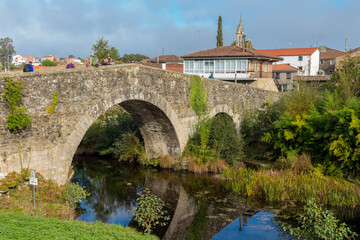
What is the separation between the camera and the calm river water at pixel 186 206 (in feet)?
34.7

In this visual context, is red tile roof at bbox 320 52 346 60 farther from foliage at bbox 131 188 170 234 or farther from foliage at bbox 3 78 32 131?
foliage at bbox 3 78 32 131

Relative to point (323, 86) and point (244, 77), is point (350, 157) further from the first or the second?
point (244, 77)

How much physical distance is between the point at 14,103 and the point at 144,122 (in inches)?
339

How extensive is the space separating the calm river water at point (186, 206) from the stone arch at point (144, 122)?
1464mm

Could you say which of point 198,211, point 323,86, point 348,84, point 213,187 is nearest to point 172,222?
point 198,211

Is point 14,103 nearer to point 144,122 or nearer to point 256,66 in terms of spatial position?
point 144,122

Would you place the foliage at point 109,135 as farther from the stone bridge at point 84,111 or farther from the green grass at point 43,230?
the green grass at point 43,230

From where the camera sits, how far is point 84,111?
1146cm

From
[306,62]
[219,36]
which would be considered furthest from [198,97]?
[306,62]

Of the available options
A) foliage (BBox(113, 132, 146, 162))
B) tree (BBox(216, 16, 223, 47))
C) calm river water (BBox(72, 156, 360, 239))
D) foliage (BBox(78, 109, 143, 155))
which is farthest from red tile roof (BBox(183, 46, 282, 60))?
calm river water (BBox(72, 156, 360, 239))

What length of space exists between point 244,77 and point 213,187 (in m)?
18.8

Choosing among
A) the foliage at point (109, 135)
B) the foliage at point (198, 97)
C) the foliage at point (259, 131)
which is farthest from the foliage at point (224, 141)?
the foliage at point (109, 135)

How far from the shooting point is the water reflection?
10.6 metres

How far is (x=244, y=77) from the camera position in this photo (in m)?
31.6
